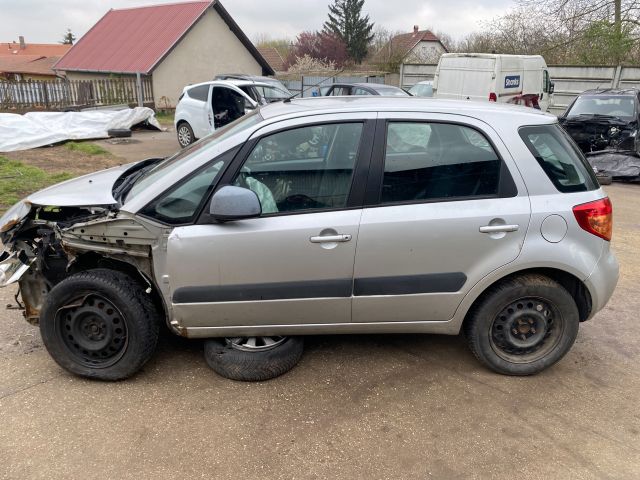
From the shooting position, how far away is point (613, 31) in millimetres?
20234

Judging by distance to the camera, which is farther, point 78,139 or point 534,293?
point 78,139

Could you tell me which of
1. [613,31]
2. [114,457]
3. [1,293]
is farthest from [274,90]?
[613,31]

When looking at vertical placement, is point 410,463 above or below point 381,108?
below

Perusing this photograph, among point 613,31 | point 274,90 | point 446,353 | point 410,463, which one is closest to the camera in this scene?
point 410,463

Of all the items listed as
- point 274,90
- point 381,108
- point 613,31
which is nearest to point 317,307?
point 381,108

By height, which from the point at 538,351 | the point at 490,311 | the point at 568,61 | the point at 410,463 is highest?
the point at 568,61

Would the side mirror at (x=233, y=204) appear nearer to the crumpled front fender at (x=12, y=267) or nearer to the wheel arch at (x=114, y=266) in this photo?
the wheel arch at (x=114, y=266)

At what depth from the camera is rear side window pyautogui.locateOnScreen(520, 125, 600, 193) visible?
3.11 m

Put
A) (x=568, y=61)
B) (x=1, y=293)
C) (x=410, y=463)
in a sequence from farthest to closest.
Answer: (x=568, y=61)
(x=1, y=293)
(x=410, y=463)

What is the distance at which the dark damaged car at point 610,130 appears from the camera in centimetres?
1016

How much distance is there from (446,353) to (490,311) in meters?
0.60

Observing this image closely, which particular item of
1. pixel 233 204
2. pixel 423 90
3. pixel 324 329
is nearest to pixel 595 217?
pixel 324 329

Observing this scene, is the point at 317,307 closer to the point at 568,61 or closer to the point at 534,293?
the point at 534,293

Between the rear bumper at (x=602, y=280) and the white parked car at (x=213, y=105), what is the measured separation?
9.28 metres
